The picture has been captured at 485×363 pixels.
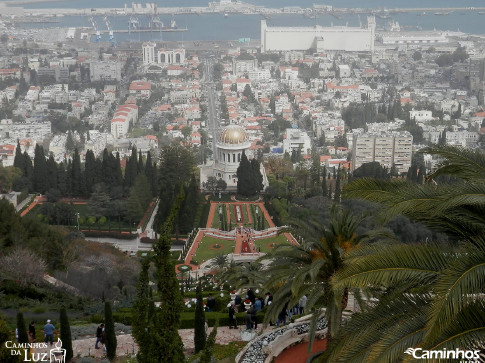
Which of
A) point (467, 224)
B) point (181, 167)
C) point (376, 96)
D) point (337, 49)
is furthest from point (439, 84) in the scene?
point (467, 224)

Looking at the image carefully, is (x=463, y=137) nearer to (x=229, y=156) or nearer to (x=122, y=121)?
(x=229, y=156)

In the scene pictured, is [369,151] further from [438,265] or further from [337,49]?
[337,49]

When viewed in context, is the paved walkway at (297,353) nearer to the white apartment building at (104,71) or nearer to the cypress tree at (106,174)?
Result: the cypress tree at (106,174)

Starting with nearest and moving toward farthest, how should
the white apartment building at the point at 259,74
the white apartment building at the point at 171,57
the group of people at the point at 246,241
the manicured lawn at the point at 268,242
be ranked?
the group of people at the point at 246,241 → the manicured lawn at the point at 268,242 → the white apartment building at the point at 259,74 → the white apartment building at the point at 171,57

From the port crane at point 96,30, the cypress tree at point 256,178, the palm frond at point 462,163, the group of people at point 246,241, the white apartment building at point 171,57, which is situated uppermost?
the palm frond at point 462,163

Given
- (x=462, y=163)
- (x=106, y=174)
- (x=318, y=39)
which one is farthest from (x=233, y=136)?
(x=318, y=39)

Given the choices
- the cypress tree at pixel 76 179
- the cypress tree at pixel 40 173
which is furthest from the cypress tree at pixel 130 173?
the cypress tree at pixel 40 173
